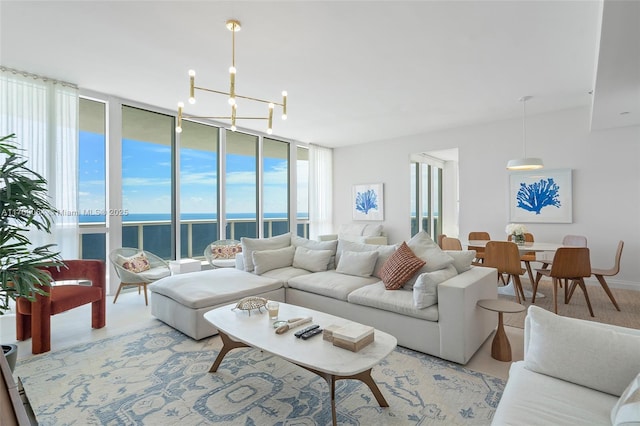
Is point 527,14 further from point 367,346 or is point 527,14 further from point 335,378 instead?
point 335,378

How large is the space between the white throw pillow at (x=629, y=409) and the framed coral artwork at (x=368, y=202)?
20.0ft

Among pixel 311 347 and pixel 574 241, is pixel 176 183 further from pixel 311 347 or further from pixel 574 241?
pixel 574 241

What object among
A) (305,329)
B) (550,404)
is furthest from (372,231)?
(550,404)

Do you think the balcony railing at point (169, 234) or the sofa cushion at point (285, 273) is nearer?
the sofa cushion at point (285, 273)

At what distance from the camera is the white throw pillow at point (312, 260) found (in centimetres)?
396

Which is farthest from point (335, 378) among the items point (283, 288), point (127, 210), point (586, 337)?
point (127, 210)

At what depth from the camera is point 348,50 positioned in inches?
125

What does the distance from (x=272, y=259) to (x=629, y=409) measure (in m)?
3.42

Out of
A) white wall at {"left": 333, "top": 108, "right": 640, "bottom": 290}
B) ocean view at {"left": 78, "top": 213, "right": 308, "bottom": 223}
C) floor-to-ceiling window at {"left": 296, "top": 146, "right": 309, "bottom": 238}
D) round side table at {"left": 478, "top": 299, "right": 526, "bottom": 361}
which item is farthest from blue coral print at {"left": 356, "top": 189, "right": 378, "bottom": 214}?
round side table at {"left": 478, "top": 299, "right": 526, "bottom": 361}

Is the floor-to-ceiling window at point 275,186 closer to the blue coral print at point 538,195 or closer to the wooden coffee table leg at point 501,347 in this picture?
the blue coral print at point 538,195

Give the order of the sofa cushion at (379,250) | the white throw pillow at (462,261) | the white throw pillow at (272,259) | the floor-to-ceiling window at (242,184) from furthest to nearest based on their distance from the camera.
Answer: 1. the floor-to-ceiling window at (242,184)
2. the white throw pillow at (272,259)
3. the sofa cushion at (379,250)
4. the white throw pillow at (462,261)

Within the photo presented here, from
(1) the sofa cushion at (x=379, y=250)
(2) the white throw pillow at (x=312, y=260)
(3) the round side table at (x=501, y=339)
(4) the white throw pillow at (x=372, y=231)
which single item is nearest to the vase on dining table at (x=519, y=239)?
(1) the sofa cushion at (x=379, y=250)

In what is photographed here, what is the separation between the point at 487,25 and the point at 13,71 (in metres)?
5.00

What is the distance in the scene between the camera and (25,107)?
3.69 m
